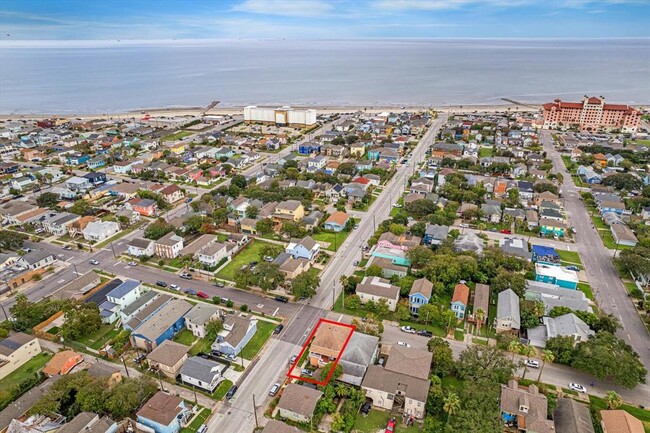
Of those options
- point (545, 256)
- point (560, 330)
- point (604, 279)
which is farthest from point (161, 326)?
point (604, 279)

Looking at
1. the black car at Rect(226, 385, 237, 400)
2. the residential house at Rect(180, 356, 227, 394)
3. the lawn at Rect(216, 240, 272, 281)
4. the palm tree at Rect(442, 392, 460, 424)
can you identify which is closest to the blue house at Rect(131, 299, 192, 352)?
the residential house at Rect(180, 356, 227, 394)

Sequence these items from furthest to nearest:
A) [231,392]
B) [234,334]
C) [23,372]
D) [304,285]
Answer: [304,285], [234,334], [23,372], [231,392]

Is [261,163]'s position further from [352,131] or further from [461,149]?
[461,149]

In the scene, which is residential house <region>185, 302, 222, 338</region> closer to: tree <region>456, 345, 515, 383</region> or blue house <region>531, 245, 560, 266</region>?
tree <region>456, 345, 515, 383</region>

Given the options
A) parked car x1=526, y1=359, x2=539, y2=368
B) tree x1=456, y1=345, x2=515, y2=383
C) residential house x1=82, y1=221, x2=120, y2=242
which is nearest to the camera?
tree x1=456, y1=345, x2=515, y2=383

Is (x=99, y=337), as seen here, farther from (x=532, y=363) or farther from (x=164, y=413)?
(x=532, y=363)

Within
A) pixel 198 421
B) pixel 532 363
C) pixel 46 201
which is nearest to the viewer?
pixel 198 421
